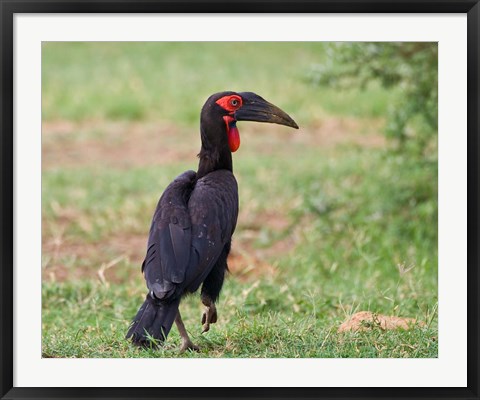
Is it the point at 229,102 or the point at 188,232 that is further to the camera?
the point at 229,102

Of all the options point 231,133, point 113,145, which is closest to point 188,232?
point 231,133

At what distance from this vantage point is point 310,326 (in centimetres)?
530

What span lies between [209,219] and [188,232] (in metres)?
0.15

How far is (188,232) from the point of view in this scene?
4859 millimetres

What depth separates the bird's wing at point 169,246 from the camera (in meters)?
4.66

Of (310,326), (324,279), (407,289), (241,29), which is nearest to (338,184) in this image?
(324,279)

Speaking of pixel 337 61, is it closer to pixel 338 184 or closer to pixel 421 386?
pixel 338 184

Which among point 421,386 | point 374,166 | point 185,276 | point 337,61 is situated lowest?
Result: point 421,386

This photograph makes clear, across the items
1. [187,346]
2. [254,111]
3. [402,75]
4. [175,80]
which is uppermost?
[175,80]

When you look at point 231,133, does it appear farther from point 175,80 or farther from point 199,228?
point 175,80

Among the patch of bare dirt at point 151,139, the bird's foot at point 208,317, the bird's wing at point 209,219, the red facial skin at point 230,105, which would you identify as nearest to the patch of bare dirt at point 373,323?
the bird's foot at point 208,317

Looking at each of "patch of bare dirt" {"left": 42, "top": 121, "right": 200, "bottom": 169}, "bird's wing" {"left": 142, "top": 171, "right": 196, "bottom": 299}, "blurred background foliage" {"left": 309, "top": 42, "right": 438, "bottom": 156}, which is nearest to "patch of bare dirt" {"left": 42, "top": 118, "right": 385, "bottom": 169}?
"patch of bare dirt" {"left": 42, "top": 121, "right": 200, "bottom": 169}

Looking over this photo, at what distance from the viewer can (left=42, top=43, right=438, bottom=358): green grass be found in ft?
17.0

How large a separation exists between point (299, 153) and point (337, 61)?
2.85 meters
